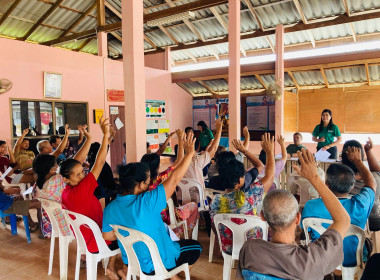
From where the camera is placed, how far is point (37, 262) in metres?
3.04

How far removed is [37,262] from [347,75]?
820cm

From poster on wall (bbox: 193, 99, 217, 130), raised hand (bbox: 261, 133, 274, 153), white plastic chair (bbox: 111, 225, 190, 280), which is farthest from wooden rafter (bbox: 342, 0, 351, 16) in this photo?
white plastic chair (bbox: 111, 225, 190, 280)

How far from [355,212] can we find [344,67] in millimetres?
6758

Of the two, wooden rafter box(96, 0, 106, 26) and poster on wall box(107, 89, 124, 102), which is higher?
wooden rafter box(96, 0, 106, 26)

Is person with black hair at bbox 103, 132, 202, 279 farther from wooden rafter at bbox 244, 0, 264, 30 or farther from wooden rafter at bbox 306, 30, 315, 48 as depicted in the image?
wooden rafter at bbox 306, 30, 315, 48

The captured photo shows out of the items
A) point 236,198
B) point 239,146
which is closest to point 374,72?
point 239,146

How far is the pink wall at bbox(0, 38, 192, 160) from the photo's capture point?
5887mm

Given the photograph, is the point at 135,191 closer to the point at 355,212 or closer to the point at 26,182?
the point at 355,212

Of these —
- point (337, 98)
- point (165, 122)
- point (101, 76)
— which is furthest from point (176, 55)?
point (337, 98)

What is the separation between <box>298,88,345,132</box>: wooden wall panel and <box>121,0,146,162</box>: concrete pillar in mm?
6765

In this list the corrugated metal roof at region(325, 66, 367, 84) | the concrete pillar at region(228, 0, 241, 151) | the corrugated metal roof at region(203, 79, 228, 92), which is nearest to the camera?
the concrete pillar at region(228, 0, 241, 151)

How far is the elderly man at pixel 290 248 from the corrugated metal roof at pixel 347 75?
24.6 ft

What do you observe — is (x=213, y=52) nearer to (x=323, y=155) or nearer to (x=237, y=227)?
(x=323, y=155)

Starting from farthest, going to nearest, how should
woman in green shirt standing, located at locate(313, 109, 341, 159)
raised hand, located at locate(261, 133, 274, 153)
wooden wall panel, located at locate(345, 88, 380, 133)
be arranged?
wooden wall panel, located at locate(345, 88, 380, 133) → woman in green shirt standing, located at locate(313, 109, 341, 159) → raised hand, located at locate(261, 133, 274, 153)
